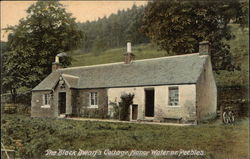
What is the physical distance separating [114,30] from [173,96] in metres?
5.04

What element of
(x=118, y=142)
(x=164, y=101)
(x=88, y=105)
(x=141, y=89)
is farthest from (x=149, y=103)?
(x=118, y=142)

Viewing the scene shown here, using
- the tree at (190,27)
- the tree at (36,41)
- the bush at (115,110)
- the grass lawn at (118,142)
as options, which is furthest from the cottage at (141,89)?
the grass lawn at (118,142)

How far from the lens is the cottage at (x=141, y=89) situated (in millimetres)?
11008

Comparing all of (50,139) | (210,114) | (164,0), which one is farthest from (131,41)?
(210,114)

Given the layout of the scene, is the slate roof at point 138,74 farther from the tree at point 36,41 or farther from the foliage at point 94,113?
the foliage at point 94,113

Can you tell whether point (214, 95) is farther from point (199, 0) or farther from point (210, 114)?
point (199, 0)

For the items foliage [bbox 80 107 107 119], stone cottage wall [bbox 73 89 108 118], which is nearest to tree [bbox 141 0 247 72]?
stone cottage wall [bbox 73 89 108 118]

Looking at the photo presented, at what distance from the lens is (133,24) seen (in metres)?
7.91

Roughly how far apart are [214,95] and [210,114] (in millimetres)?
1063

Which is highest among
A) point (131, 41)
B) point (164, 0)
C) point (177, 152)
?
point (164, 0)

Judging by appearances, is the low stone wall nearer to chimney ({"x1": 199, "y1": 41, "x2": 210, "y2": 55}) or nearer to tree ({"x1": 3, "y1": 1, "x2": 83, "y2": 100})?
chimney ({"x1": 199, "y1": 41, "x2": 210, "y2": 55})

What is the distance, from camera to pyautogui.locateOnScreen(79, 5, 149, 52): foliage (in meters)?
6.81

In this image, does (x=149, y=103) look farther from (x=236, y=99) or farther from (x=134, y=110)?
(x=236, y=99)

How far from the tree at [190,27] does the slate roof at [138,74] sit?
658mm
